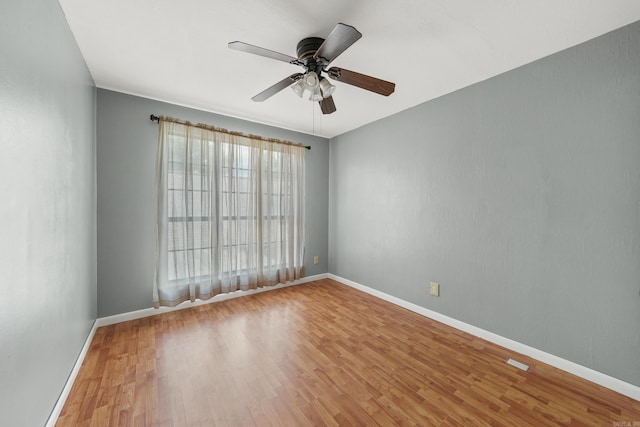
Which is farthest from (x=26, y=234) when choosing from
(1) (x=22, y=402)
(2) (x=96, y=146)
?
(2) (x=96, y=146)

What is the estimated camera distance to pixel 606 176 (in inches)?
69.0

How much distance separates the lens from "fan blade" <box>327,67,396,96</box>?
5.81ft

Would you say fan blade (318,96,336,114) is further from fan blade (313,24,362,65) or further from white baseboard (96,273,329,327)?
white baseboard (96,273,329,327)

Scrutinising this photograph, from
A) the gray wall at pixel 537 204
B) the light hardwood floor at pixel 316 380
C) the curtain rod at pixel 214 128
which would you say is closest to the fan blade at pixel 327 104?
the gray wall at pixel 537 204

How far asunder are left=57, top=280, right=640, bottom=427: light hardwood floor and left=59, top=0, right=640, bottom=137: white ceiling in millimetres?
2519

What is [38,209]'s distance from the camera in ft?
4.02

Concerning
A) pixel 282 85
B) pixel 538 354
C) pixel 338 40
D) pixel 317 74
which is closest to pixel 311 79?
pixel 317 74

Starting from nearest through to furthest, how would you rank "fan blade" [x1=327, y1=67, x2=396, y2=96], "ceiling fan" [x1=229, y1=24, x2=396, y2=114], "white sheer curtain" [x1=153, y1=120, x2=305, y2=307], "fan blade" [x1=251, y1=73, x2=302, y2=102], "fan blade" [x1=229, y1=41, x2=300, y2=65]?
"fan blade" [x1=229, y1=41, x2=300, y2=65] → "ceiling fan" [x1=229, y1=24, x2=396, y2=114] → "fan blade" [x1=327, y1=67, x2=396, y2=96] → "fan blade" [x1=251, y1=73, x2=302, y2=102] → "white sheer curtain" [x1=153, y1=120, x2=305, y2=307]

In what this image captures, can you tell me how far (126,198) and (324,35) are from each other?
260 centimetres

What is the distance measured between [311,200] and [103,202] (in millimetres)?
2671

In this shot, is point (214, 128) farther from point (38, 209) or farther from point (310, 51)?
point (38, 209)

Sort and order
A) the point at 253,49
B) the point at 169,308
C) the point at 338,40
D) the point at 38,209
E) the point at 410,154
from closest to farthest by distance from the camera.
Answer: the point at 38,209
the point at 338,40
the point at 253,49
the point at 169,308
the point at 410,154

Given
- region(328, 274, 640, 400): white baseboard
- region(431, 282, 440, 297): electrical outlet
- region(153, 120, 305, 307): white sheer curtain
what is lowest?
region(328, 274, 640, 400): white baseboard

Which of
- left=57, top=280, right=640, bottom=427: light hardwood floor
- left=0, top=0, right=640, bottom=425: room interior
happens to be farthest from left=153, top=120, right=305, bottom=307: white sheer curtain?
left=57, top=280, right=640, bottom=427: light hardwood floor
